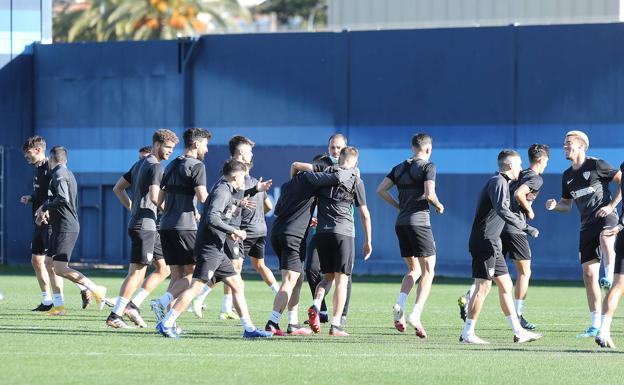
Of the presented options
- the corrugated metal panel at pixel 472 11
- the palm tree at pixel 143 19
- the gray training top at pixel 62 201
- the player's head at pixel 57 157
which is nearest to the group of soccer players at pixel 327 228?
the gray training top at pixel 62 201

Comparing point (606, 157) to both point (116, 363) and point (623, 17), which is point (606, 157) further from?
point (116, 363)

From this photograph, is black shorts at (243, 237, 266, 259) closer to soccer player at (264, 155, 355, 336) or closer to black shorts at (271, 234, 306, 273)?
soccer player at (264, 155, 355, 336)

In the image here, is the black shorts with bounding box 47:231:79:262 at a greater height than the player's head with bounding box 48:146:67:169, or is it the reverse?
the player's head with bounding box 48:146:67:169

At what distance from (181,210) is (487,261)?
3.40 metres

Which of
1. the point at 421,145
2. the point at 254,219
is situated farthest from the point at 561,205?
the point at 254,219

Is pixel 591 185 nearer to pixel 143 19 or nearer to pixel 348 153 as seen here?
pixel 348 153

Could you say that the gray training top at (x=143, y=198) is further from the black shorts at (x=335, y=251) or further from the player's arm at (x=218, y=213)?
the black shorts at (x=335, y=251)

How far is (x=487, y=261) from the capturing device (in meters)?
14.1

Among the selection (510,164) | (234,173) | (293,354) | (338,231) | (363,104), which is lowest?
(293,354)

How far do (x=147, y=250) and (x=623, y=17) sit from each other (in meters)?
29.8

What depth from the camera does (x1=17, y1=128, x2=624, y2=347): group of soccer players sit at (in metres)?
14.1

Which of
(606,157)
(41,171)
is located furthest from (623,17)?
(41,171)

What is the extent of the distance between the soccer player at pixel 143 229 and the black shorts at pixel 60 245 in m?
1.86

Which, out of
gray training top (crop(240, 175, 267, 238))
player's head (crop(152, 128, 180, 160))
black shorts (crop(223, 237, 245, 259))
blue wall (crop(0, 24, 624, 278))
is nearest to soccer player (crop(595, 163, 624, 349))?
black shorts (crop(223, 237, 245, 259))
